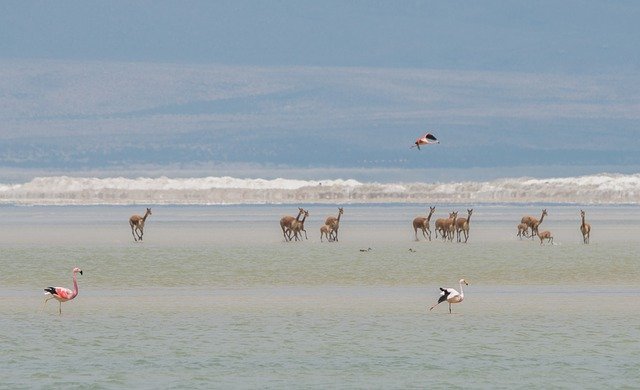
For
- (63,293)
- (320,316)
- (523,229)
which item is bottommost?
(320,316)

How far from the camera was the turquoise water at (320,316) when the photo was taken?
19125mm

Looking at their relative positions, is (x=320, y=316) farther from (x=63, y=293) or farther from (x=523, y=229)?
(x=523, y=229)

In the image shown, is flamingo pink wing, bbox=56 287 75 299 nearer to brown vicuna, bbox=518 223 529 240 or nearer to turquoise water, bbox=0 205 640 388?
turquoise water, bbox=0 205 640 388

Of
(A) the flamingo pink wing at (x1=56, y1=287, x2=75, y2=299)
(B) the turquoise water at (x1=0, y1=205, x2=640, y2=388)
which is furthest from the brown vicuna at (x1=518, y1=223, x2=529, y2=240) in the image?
(A) the flamingo pink wing at (x1=56, y1=287, x2=75, y2=299)

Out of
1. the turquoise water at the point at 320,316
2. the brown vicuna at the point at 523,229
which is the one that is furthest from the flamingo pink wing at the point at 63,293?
the brown vicuna at the point at 523,229

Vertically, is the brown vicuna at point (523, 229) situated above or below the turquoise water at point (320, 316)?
above

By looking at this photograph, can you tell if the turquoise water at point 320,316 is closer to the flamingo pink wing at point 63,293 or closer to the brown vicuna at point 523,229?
the flamingo pink wing at point 63,293

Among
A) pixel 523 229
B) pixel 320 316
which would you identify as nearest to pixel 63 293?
pixel 320 316

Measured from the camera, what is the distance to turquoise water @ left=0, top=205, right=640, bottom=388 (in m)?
19.1

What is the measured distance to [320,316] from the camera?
24.7m

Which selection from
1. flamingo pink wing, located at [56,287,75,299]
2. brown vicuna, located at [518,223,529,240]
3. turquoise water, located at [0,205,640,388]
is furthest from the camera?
brown vicuna, located at [518,223,529,240]

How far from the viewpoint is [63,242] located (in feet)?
144

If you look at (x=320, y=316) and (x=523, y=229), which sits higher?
(x=523, y=229)

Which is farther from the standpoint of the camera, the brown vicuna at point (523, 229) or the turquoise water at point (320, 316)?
the brown vicuna at point (523, 229)
